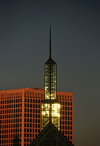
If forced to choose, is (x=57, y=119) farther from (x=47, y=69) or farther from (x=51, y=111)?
(x=47, y=69)

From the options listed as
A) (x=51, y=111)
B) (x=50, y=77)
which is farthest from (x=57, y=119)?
(x=50, y=77)

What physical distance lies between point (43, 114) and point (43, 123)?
3.69 metres

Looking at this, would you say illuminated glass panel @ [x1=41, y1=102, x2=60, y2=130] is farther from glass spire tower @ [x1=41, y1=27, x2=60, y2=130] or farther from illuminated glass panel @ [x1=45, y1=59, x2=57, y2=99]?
illuminated glass panel @ [x1=45, y1=59, x2=57, y2=99]

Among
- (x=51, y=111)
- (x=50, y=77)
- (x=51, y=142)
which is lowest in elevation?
(x=51, y=142)

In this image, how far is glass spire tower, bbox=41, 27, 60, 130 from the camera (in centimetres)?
16775

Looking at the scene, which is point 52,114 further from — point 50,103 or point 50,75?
point 50,75

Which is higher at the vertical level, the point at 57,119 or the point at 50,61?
the point at 50,61

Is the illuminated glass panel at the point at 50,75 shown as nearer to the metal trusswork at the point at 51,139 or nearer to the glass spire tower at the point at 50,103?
the glass spire tower at the point at 50,103

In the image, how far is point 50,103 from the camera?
16838cm

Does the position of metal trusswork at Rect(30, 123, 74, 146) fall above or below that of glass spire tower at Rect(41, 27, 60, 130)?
below

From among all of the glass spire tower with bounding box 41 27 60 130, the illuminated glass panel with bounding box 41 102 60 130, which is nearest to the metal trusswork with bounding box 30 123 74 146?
the glass spire tower with bounding box 41 27 60 130

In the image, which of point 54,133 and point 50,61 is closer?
point 54,133

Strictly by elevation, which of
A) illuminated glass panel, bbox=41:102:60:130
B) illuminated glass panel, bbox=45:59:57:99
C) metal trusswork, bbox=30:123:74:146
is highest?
illuminated glass panel, bbox=45:59:57:99

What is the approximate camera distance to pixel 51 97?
562ft
